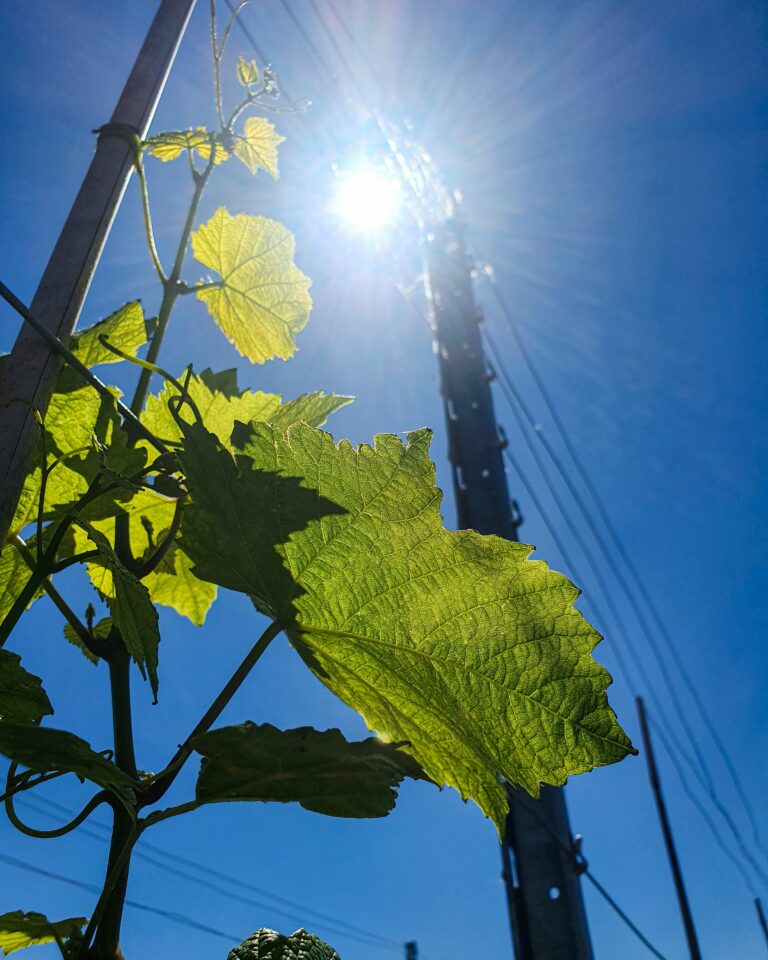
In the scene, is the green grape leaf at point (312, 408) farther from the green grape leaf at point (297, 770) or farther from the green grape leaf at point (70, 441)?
the green grape leaf at point (297, 770)

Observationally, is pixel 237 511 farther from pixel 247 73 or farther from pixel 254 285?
pixel 247 73

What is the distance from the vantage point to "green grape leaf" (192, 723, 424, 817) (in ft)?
0.83

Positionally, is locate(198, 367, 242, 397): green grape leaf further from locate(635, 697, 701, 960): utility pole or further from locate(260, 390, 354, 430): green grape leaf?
locate(635, 697, 701, 960): utility pole

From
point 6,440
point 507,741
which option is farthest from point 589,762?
point 6,440

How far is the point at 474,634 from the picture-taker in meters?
0.31

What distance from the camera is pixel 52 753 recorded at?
0.21 metres

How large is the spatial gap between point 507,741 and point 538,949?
11.1 ft

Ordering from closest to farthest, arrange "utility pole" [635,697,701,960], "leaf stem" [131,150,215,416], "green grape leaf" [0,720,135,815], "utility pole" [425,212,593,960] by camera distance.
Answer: "green grape leaf" [0,720,135,815] < "leaf stem" [131,150,215,416] < "utility pole" [425,212,593,960] < "utility pole" [635,697,701,960]

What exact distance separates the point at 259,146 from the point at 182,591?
33cm

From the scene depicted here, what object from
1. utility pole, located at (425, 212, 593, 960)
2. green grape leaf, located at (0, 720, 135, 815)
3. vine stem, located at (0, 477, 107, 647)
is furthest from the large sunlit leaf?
utility pole, located at (425, 212, 593, 960)

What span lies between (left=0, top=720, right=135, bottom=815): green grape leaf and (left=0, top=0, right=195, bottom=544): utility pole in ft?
0.38

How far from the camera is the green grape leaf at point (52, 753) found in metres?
0.20

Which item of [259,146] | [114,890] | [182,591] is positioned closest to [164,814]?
[114,890]

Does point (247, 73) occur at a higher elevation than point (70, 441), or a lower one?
higher
